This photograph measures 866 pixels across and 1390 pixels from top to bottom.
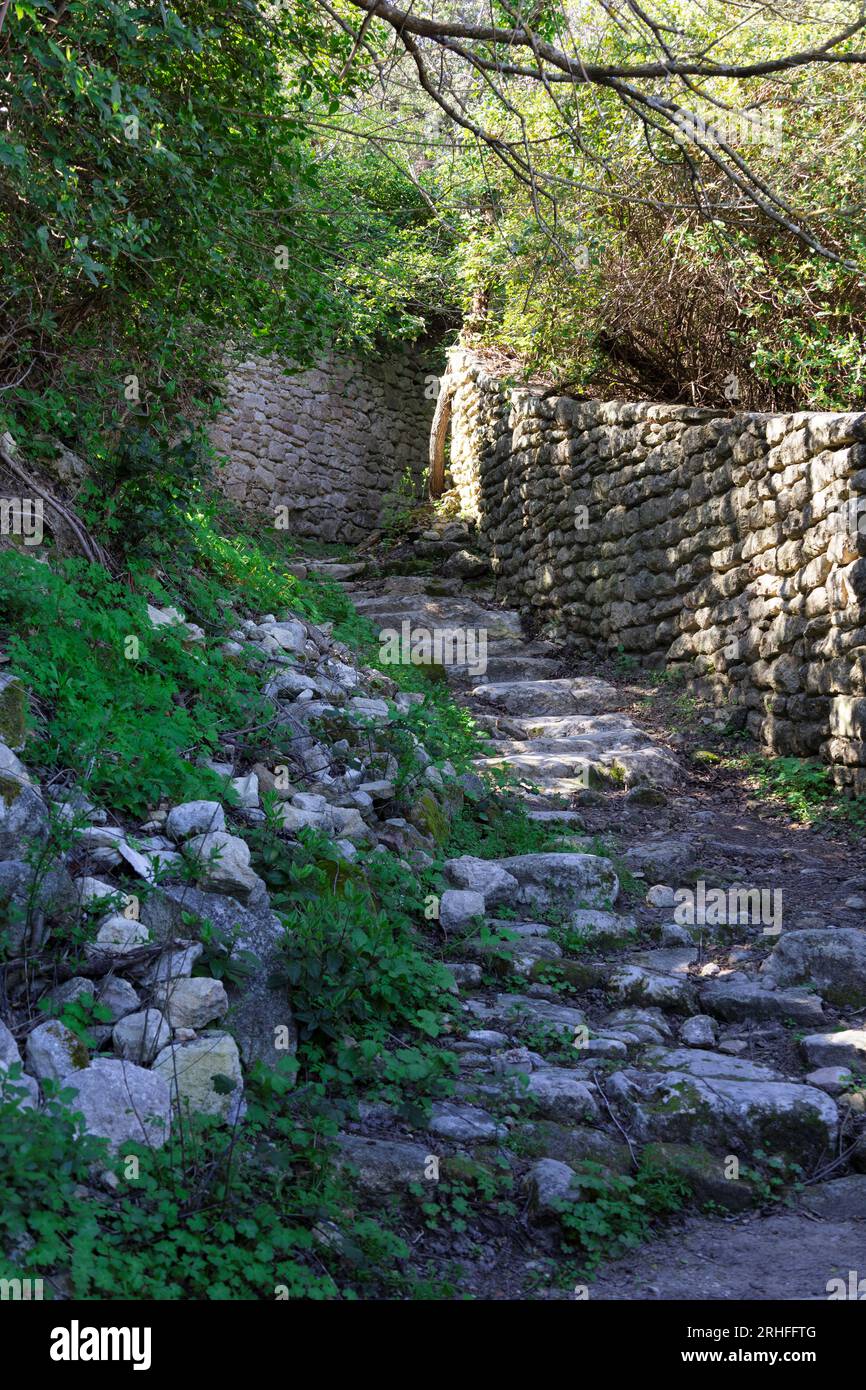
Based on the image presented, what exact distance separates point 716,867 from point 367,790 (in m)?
1.66

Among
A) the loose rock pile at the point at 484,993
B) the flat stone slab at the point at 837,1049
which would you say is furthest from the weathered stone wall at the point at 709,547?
the flat stone slab at the point at 837,1049

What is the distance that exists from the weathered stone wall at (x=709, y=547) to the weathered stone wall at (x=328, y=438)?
129 inches

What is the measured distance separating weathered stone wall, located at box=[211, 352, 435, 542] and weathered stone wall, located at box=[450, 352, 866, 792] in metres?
3.29

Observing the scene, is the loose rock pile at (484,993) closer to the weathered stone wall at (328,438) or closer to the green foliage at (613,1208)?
the green foliage at (613,1208)

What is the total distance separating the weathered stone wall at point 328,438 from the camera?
11.9 meters

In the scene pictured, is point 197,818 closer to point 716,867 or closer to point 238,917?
point 238,917

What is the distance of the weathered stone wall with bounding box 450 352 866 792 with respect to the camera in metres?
5.30

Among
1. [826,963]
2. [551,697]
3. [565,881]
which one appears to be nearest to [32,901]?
[565,881]

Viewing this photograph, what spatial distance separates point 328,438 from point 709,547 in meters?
7.30

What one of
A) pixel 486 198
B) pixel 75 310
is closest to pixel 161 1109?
pixel 75 310

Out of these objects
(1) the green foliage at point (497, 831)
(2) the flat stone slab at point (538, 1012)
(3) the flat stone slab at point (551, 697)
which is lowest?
(2) the flat stone slab at point (538, 1012)

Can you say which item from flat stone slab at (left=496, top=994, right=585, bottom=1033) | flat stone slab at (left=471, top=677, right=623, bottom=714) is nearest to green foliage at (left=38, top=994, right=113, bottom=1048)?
flat stone slab at (left=496, top=994, right=585, bottom=1033)

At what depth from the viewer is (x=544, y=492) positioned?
894 cm

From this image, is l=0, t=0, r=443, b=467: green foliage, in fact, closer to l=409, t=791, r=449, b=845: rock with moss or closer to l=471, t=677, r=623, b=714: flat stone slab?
l=409, t=791, r=449, b=845: rock with moss
